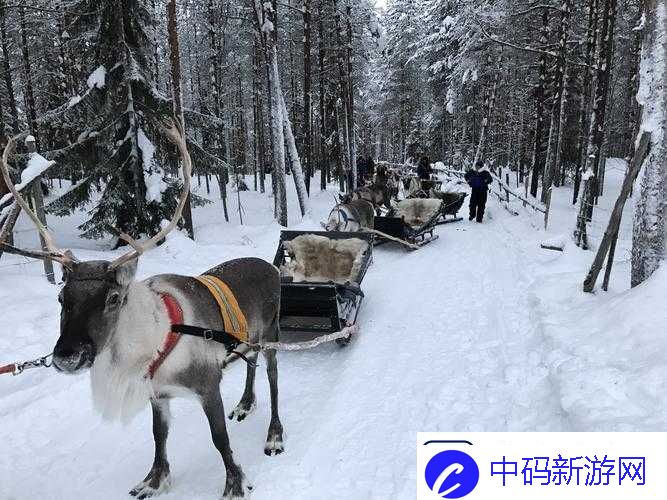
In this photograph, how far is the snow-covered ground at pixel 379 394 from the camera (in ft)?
12.9

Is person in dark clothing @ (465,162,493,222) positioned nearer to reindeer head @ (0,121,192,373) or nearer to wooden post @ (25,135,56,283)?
wooden post @ (25,135,56,283)

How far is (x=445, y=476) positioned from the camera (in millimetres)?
3668

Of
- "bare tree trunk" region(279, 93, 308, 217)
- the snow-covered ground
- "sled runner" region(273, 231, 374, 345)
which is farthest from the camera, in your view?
"bare tree trunk" region(279, 93, 308, 217)

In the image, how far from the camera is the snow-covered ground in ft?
12.9

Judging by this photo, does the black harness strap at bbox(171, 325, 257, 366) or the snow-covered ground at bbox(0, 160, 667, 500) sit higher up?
the black harness strap at bbox(171, 325, 257, 366)

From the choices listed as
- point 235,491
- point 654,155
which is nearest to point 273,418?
point 235,491

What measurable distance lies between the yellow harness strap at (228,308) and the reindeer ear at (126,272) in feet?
3.08

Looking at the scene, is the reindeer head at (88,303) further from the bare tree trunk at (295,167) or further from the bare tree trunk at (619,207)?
the bare tree trunk at (295,167)

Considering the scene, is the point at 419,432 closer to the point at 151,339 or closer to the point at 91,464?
the point at 151,339

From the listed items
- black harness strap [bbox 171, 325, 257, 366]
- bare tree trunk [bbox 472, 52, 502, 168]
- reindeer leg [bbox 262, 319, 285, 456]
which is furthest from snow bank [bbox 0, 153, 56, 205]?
bare tree trunk [bbox 472, 52, 502, 168]

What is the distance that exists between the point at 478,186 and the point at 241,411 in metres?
12.3

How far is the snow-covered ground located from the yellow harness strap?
1.22m

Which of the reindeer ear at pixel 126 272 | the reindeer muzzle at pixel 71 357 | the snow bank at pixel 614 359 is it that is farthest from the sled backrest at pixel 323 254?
the reindeer muzzle at pixel 71 357

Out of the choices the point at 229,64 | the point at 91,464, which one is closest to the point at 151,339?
the point at 91,464
